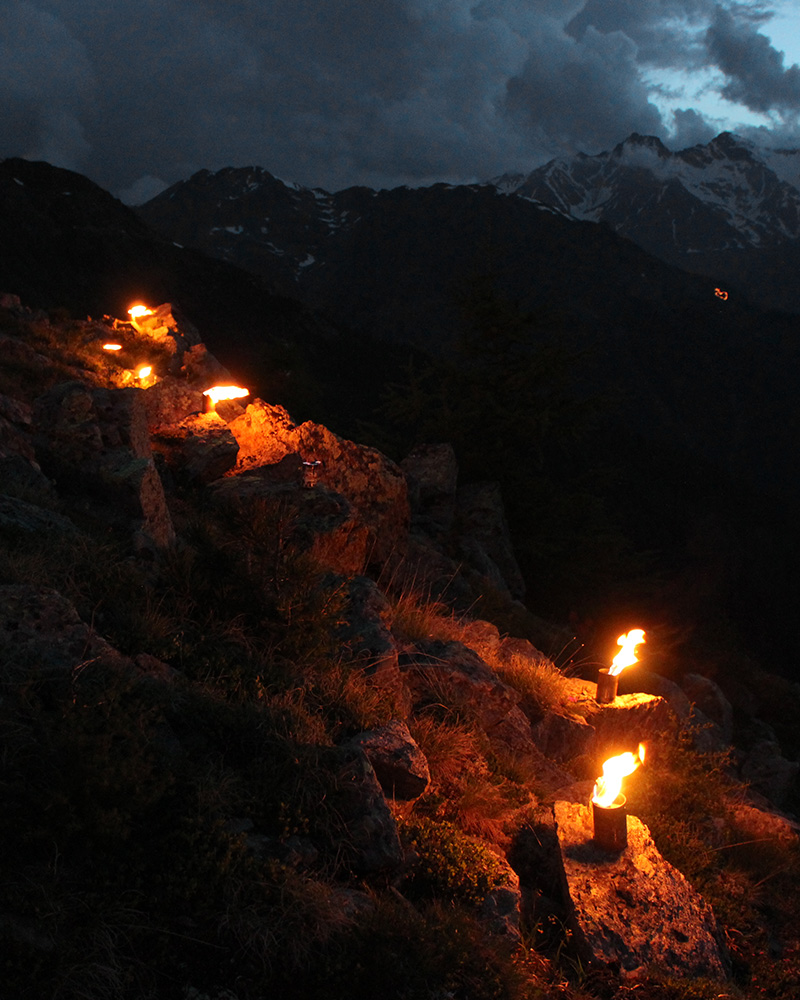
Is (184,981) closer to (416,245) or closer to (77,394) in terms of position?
(77,394)

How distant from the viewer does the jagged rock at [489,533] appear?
37.6ft

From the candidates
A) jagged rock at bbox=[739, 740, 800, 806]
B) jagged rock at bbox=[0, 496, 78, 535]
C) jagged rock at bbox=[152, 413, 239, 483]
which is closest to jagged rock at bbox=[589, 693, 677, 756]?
jagged rock at bbox=[739, 740, 800, 806]

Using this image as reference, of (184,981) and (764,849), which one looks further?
(764,849)

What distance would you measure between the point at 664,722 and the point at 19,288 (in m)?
51.2

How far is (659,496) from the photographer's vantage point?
53281 mm

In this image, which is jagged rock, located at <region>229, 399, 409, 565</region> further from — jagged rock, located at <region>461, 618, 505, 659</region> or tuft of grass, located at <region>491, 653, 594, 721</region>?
tuft of grass, located at <region>491, 653, 594, 721</region>

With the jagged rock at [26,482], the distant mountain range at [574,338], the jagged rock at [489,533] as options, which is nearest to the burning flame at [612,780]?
the jagged rock at [26,482]

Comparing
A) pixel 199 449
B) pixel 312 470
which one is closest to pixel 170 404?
pixel 199 449

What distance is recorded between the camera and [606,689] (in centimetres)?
554

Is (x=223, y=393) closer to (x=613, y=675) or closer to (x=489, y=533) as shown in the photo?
(x=489, y=533)

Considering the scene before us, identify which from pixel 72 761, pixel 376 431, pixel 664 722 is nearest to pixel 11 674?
pixel 72 761

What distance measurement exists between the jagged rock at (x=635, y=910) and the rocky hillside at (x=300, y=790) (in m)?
0.01

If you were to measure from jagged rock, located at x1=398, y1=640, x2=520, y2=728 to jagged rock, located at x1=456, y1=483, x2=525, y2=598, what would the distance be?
6160mm

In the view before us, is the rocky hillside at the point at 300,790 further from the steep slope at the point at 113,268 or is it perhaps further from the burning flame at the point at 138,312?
the steep slope at the point at 113,268
